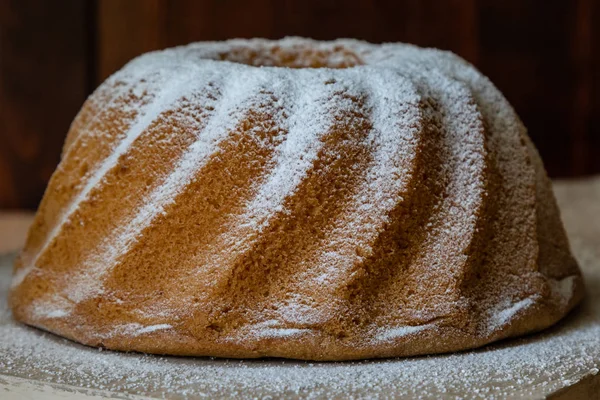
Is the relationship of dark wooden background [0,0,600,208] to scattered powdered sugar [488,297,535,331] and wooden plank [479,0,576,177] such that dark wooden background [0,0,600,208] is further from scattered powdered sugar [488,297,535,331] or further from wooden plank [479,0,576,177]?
scattered powdered sugar [488,297,535,331]

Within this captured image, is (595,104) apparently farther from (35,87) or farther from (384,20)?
(35,87)

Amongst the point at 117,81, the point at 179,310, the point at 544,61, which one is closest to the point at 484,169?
the point at 179,310

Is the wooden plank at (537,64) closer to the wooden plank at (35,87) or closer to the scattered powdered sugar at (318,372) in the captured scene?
the wooden plank at (35,87)

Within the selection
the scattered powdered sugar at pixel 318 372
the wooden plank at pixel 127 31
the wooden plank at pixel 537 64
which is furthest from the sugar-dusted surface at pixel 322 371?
the wooden plank at pixel 537 64

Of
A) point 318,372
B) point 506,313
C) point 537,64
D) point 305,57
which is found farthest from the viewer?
point 537,64

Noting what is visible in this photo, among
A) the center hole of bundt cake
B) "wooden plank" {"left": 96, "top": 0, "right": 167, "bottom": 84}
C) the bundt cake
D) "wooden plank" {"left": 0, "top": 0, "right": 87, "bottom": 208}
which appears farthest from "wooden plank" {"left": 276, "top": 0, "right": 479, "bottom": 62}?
the bundt cake

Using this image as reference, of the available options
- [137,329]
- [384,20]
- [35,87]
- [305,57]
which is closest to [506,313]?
[137,329]
